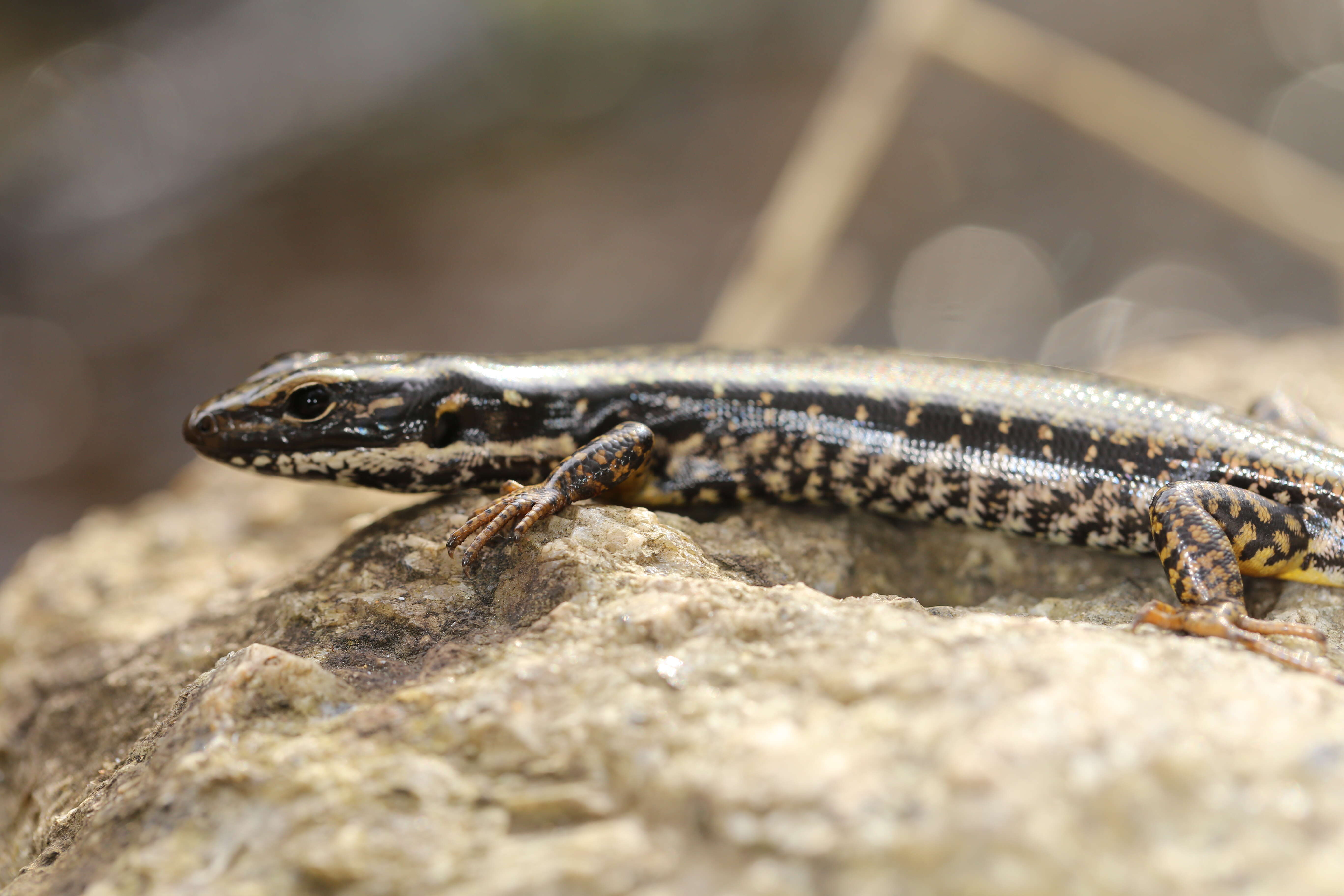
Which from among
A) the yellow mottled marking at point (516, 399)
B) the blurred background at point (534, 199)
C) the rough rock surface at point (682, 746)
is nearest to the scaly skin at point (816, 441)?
the yellow mottled marking at point (516, 399)

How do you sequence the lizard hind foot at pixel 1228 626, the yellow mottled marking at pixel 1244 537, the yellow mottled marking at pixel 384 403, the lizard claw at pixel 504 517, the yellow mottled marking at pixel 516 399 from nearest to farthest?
the lizard hind foot at pixel 1228 626 < the lizard claw at pixel 504 517 < the yellow mottled marking at pixel 1244 537 < the yellow mottled marking at pixel 384 403 < the yellow mottled marking at pixel 516 399

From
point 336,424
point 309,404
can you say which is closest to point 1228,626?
point 336,424

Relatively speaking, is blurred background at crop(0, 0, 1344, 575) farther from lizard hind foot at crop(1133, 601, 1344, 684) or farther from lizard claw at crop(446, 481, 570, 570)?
lizard hind foot at crop(1133, 601, 1344, 684)

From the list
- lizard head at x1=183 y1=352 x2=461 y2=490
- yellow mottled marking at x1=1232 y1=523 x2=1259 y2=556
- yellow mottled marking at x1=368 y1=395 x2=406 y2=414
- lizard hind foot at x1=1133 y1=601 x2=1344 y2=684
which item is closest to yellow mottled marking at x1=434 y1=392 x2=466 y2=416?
lizard head at x1=183 y1=352 x2=461 y2=490

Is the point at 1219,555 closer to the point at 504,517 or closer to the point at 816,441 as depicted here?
the point at 816,441

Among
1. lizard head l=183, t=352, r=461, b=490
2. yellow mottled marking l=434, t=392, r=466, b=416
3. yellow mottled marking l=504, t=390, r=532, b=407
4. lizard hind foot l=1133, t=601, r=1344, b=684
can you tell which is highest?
lizard hind foot l=1133, t=601, r=1344, b=684

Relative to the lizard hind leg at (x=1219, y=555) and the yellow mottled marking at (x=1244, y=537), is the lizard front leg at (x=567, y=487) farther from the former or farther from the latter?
the yellow mottled marking at (x=1244, y=537)

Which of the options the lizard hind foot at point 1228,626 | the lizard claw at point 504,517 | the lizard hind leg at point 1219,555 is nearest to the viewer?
the lizard hind foot at point 1228,626
